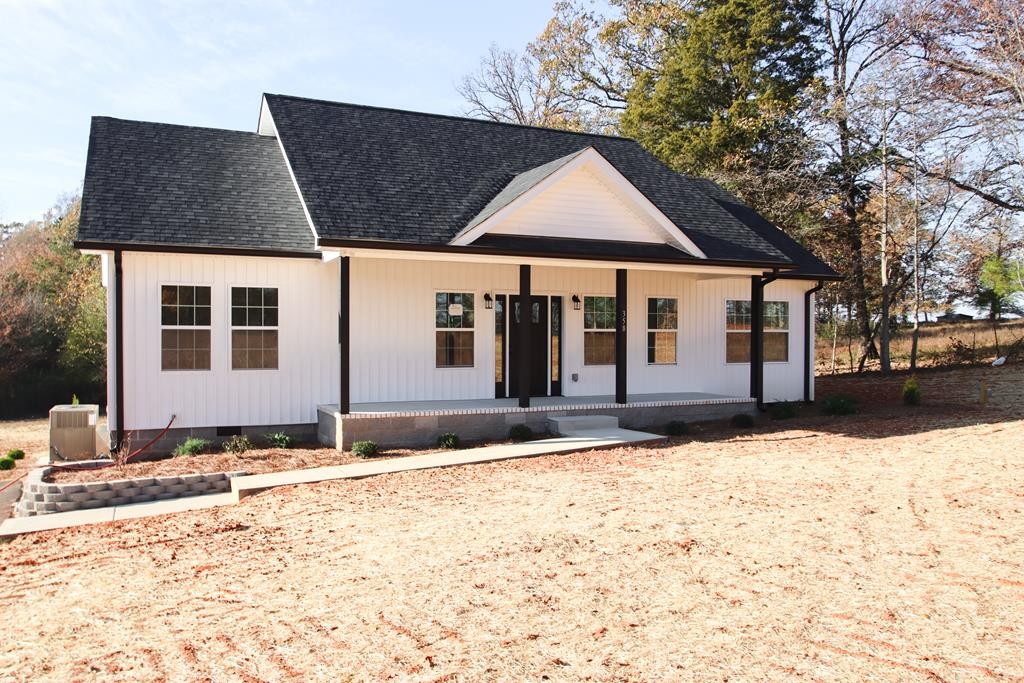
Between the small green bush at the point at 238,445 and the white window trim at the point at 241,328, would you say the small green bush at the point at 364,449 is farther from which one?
the white window trim at the point at 241,328

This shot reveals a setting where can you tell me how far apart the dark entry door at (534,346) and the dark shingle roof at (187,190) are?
410 cm

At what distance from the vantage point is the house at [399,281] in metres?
12.3

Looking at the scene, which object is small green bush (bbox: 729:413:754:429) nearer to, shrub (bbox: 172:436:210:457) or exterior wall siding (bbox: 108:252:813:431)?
exterior wall siding (bbox: 108:252:813:431)

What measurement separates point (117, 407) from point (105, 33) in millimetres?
8286

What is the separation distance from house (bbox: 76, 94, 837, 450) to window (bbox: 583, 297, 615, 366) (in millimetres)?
41

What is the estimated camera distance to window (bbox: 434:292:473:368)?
46.6ft

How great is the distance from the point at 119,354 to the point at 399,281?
459 cm

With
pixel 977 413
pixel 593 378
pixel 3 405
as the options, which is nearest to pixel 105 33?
pixel 593 378

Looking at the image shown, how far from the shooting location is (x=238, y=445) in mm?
11844

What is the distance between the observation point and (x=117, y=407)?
1196 centimetres

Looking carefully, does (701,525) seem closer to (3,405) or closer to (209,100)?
(209,100)

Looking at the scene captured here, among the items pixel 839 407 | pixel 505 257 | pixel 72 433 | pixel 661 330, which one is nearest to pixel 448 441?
pixel 505 257

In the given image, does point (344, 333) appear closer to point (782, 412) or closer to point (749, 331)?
point (782, 412)

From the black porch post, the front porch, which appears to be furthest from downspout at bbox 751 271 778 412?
the front porch
